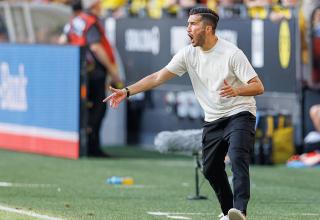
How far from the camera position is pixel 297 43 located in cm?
1590

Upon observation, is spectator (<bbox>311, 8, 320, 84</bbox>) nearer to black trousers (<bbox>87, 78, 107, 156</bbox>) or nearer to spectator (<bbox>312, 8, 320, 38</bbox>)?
spectator (<bbox>312, 8, 320, 38</bbox>)

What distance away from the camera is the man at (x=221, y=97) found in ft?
28.8

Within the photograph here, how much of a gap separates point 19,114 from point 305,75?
437 centimetres

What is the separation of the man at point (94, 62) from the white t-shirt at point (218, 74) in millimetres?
7041

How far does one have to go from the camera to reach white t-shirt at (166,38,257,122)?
8.86m

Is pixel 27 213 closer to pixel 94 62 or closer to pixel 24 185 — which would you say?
pixel 24 185

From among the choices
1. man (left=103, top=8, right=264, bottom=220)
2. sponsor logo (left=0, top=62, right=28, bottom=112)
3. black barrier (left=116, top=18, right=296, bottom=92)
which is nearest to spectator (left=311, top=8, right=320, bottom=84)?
black barrier (left=116, top=18, right=296, bottom=92)

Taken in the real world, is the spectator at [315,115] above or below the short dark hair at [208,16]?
below

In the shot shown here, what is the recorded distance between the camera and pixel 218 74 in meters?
8.95

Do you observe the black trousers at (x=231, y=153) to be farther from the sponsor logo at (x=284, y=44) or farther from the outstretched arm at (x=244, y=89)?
the sponsor logo at (x=284, y=44)

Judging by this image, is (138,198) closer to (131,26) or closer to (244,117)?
(244,117)

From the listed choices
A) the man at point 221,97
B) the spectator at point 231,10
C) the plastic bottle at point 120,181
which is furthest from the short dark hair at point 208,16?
the spectator at point 231,10

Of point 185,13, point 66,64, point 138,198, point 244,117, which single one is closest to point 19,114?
point 66,64

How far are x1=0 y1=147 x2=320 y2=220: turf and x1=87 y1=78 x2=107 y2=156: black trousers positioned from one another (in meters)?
0.38
